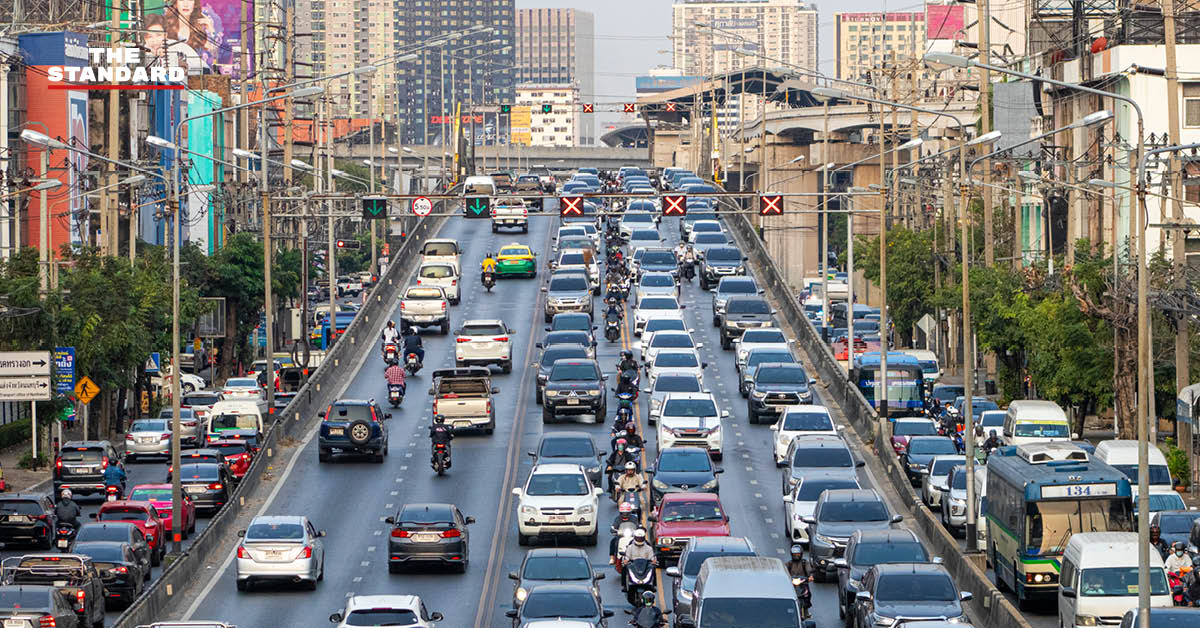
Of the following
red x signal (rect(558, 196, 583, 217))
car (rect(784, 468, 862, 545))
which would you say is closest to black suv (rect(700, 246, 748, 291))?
red x signal (rect(558, 196, 583, 217))

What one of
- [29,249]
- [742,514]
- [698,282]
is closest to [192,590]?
[742,514]

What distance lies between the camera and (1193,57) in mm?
69000

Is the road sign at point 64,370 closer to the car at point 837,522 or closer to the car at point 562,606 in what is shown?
the car at point 837,522

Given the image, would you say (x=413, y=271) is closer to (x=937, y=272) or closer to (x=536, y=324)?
(x=536, y=324)

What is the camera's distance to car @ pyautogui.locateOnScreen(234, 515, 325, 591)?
37.4 m

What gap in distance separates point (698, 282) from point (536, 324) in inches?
567

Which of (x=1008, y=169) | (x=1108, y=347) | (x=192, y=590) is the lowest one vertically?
(x=192, y=590)

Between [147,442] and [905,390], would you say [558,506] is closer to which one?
[147,442]

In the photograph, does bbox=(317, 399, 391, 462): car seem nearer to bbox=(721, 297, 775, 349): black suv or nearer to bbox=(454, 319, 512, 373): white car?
bbox=(454, 319, 512, 373): white car

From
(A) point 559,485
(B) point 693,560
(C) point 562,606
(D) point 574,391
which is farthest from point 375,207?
(C) point 562,606

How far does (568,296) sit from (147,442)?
21508mm

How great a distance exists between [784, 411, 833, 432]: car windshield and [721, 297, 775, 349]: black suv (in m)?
18.9

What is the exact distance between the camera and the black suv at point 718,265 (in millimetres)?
84438

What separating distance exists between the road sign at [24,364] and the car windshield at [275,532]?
17.1m
